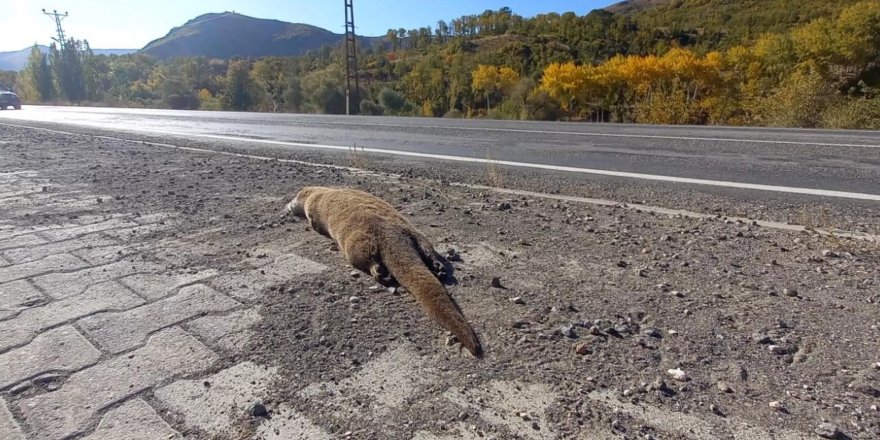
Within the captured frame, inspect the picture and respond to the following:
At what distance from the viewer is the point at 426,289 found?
277 cm

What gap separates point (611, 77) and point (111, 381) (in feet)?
112

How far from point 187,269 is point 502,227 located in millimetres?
2585

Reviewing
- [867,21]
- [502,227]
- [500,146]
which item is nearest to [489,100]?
[867,21]

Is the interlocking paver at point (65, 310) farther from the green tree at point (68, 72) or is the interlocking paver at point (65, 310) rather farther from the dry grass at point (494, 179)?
the green tree at point (68, 72)

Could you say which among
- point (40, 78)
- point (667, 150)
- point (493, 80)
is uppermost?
point (40, 78)

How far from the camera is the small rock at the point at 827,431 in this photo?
1722 mm

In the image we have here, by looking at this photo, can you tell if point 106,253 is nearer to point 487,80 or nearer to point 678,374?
point 678,374

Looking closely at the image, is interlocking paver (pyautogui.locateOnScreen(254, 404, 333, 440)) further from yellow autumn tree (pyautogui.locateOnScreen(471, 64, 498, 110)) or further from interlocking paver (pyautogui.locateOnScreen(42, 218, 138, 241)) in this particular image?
yellow autumn tree (pyautogui.locateOnScreen(471, 64, 498, 110))

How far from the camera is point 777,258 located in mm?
3469

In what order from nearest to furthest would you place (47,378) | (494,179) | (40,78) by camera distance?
(47,378), (494,179), (40,78)

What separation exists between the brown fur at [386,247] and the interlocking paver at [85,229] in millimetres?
1782

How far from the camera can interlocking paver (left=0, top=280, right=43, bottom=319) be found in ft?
9.13

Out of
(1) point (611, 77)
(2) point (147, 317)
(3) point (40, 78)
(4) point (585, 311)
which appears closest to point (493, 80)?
(1) point (611, 77)

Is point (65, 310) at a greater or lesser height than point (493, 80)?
lesser
